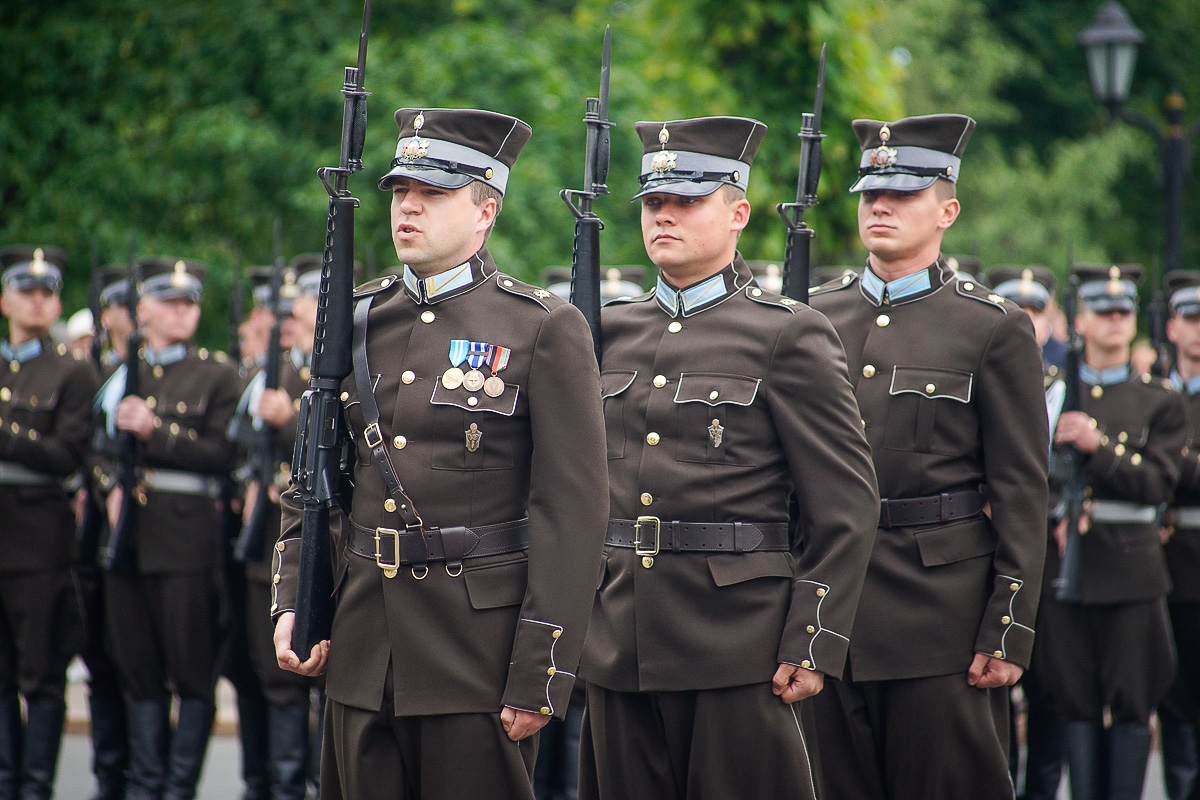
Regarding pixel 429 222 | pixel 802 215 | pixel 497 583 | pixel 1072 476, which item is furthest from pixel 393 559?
pixel 1072 476

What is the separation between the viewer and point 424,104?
10.5m

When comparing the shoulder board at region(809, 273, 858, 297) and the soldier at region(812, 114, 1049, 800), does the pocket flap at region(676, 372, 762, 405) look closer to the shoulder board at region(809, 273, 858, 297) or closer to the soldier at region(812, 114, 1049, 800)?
the soldier at region(812, 114, 1049, 800)

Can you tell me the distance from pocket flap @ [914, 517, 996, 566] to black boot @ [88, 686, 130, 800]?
4.35 m

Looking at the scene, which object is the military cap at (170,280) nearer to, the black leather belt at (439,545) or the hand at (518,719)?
the black leather belt at (439,545)

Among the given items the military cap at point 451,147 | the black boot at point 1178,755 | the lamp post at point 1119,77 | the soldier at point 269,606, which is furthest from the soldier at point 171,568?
the lamp post at point 1119,77

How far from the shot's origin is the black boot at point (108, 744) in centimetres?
684

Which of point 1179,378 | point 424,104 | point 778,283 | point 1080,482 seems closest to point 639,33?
point 424,104

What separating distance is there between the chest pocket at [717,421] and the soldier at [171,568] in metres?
3.58

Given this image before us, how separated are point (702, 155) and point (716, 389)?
657 millimetres

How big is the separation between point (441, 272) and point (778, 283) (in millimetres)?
4320

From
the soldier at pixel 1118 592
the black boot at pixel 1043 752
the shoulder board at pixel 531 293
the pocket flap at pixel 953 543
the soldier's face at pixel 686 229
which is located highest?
the soldier's face at pixel 686 229

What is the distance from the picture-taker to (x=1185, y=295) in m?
6.96

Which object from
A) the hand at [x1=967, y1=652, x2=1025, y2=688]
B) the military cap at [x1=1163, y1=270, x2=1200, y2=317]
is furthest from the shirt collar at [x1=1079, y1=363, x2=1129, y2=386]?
the hand at [x1=967, y1=652, x2=1025, y2=688]

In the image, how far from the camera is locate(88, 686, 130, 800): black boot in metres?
6.84
